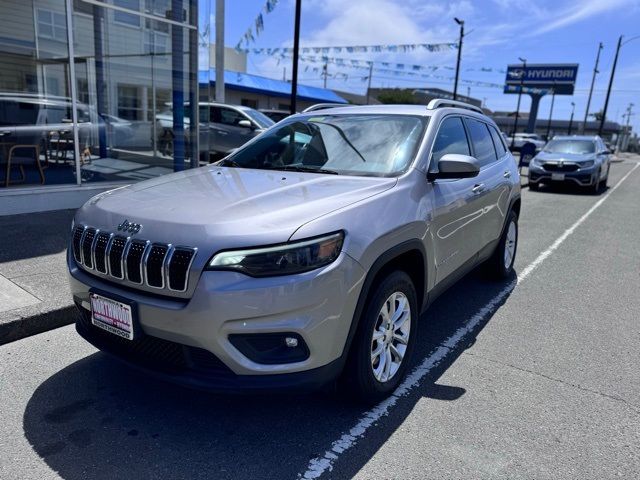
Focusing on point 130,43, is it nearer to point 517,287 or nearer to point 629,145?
point 517,287

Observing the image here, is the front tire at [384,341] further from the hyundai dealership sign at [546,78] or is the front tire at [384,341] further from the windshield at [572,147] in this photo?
the hyundai dealership sign at [546,78]

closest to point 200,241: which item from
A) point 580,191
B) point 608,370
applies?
point 608,370

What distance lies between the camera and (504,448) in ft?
8.54

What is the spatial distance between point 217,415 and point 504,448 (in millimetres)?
1558

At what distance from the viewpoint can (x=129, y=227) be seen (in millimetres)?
2547

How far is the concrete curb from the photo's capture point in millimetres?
3535

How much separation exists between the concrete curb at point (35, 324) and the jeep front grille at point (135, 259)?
123cm

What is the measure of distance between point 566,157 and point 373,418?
13752 mm

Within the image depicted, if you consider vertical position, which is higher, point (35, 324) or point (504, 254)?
point (504, 254)

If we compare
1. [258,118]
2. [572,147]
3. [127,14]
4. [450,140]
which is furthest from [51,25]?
[572,147]

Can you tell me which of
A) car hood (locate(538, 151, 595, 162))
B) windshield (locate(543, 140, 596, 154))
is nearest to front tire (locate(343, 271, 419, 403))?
car hood (locate(538, 151, 595, 162))

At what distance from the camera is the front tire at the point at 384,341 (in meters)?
2.66

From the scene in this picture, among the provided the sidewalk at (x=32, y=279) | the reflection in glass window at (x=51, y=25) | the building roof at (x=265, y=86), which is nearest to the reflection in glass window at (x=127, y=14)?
the reflection in glass window at (x=51, y=25)

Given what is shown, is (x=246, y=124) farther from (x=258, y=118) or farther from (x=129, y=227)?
(x=129, y=227)
